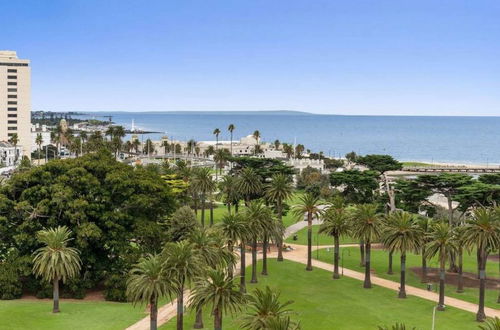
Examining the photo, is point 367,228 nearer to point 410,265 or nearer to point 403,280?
point 403,280

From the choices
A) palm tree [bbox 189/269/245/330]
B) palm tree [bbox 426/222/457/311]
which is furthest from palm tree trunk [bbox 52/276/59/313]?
palm tree [bbox 426/222/457/311]

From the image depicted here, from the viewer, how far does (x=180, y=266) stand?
4175 cm

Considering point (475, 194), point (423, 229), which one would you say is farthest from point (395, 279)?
point (475, 194)

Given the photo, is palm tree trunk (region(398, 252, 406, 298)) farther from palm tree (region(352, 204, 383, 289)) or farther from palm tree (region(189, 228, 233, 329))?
palm tree (region(189, 228, 233, 329))

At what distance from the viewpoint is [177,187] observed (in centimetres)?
9181

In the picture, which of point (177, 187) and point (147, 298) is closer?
point (147, 298)

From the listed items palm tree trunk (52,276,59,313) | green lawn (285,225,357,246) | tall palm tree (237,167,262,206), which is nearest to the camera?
palm tree trunk (52,276,59,313)

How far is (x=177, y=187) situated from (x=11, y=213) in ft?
119

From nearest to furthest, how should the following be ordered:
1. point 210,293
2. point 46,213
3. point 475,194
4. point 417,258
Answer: point 210,293
point 46,213
point 475,194
point 417,258

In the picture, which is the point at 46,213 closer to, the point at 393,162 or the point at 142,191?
the point at 142,191

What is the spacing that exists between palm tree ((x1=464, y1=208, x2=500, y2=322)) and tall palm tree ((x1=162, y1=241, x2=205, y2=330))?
82.9ft

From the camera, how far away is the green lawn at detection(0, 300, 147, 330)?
46469mm

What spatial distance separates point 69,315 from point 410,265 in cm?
4198

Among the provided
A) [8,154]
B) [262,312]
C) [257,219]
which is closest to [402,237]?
[257,219]
